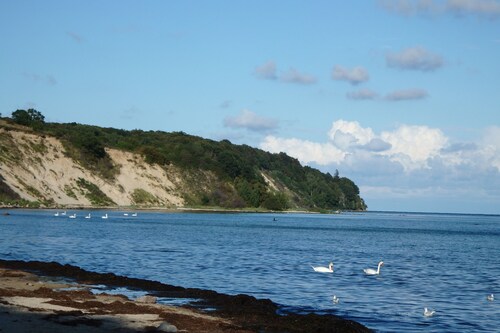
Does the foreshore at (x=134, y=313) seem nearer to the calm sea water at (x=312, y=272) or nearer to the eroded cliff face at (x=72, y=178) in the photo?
the calm sea water at (x=312, y=272)

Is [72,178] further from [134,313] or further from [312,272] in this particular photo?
[134,313]

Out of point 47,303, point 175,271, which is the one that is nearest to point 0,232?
point 175,271

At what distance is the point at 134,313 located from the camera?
76.3 feet

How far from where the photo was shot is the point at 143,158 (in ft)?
598

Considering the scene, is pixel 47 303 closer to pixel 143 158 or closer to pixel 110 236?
pixel 110 236

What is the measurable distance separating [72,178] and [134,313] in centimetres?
13498

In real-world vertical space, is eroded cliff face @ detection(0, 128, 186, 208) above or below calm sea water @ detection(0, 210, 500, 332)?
above

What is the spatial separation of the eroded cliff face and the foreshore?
114 metres

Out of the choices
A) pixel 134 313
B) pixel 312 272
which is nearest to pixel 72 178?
pixel 312 272

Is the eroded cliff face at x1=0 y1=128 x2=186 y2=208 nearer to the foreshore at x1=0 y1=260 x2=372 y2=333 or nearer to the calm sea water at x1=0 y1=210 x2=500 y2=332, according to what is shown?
the calm sea water at x1=0 y1=210 x2=500 y2=332

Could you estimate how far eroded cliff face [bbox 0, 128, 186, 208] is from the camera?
14338 cm

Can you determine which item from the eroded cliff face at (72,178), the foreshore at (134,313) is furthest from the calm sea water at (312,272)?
the eroded cliff face at (72,178)

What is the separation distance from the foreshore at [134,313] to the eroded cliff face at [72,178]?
113578 millimetres

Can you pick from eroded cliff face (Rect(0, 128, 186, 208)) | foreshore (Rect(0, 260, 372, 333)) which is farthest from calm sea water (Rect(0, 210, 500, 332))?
eroded cliff face (Rect(0, 128, 186, 208))
